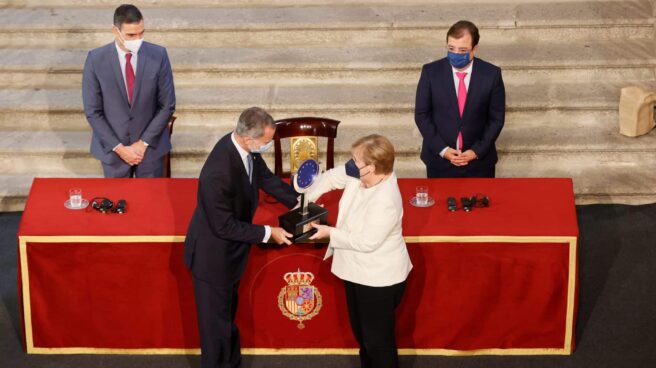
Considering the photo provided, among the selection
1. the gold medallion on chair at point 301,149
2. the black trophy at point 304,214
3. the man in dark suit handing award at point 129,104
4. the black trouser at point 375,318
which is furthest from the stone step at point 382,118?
the black trouser at point 375,318

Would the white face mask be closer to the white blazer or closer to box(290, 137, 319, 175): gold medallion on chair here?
box(290, 137, 319, 175): gold medallion on chair

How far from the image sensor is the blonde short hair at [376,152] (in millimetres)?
5547

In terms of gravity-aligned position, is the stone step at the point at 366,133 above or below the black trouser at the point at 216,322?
above

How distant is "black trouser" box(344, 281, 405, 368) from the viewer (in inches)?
229

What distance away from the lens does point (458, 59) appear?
7078 millimetres

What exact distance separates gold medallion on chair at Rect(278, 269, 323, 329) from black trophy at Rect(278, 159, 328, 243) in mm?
410

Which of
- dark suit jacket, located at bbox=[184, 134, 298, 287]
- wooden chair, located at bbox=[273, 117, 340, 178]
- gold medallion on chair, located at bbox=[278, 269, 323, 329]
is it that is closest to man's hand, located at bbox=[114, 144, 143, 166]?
wooden chair, located at bbox=[273, 117, 340, 178]

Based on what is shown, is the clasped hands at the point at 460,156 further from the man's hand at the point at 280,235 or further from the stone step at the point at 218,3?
the stone step at the point at 218,3

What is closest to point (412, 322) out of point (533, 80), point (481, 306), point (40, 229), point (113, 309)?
point (481, 306)

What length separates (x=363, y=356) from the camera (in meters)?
6.23

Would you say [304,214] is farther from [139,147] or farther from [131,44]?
[131,44]

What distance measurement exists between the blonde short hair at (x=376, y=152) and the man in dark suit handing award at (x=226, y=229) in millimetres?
503

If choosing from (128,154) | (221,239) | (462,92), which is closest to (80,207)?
(128,154)

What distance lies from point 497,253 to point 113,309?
91.2 inches
